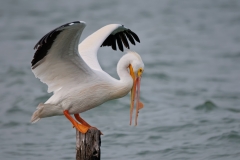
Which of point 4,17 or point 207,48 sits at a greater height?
point 4,17

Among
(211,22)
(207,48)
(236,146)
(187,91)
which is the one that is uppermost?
(211,22)

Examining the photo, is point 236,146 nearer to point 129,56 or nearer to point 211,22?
point 129,56

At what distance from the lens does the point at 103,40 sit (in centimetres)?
914

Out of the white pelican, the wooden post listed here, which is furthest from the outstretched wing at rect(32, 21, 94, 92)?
the wooden post

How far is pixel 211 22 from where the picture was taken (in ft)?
70.8

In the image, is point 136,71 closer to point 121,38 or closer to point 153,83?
point 121,38

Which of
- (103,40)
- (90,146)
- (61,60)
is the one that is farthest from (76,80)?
(90,146)

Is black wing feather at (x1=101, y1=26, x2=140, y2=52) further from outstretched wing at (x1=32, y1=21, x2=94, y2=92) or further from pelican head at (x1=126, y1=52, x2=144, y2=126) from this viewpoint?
outstretched wing at (x1=32, y1=21, x2=94, y2=92)

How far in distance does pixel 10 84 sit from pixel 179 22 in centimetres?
863

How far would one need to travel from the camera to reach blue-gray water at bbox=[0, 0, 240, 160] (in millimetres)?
11148

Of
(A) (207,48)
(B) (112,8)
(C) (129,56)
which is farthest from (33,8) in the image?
(C) (129,56)

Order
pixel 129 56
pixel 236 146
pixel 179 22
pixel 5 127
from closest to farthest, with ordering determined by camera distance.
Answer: pixel 129 56
pixel 236 146
pixel 5 127
pixel 179 22

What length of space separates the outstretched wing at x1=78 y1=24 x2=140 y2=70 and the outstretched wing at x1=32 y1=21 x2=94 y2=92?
0.54 m

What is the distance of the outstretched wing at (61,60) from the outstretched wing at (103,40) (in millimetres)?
543
